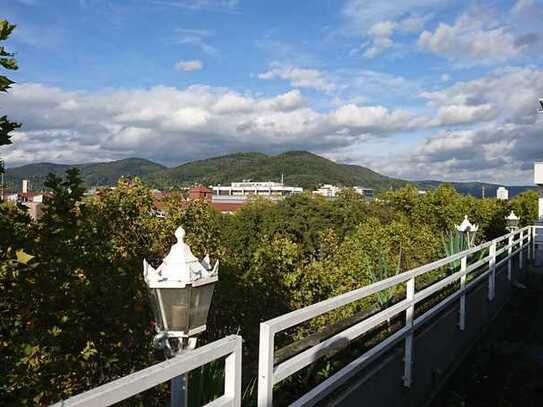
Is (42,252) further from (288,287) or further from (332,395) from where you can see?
(288,287)

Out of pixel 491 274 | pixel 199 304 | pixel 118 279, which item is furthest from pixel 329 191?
pixel 199 304

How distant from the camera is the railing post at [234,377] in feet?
6.79

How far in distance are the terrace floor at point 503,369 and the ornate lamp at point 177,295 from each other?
3152 mm

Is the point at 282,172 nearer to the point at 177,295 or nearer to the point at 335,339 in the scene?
the point at 335,339

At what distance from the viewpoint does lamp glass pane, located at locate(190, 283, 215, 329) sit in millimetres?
2715

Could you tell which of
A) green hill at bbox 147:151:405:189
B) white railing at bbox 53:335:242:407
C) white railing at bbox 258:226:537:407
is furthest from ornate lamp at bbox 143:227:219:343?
green hill at bbox 147:151:405:189

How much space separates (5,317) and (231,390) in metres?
2.12

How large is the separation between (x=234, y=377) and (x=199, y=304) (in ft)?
2.38

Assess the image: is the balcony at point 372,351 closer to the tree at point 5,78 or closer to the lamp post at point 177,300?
the lamp post at point 177,300

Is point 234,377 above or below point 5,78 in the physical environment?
below

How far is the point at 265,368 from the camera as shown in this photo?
94.4 inches

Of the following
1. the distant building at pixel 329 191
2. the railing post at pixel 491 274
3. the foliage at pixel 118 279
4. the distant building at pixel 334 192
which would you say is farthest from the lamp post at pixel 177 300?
the distant building at pixel 329 191

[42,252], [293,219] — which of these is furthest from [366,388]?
[293,219]

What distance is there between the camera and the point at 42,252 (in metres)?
3.71
